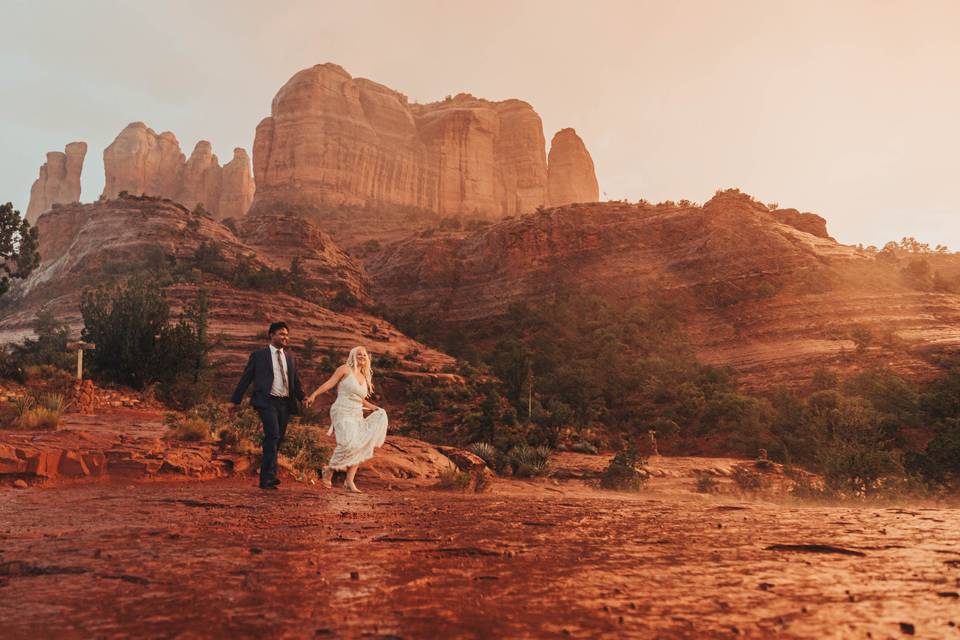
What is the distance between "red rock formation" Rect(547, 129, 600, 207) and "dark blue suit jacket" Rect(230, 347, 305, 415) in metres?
87.3

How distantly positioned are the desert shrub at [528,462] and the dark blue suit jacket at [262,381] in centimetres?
878

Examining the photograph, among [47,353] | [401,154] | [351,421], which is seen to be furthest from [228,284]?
[401,154]

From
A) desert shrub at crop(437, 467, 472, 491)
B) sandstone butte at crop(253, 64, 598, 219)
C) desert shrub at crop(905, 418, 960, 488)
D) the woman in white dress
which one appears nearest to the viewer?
the woman in white dress

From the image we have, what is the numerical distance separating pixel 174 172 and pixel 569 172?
68344 millimetres

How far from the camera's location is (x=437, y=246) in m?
53.8

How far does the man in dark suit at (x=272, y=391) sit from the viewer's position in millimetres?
6941

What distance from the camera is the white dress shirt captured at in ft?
23.0

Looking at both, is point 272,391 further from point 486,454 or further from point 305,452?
point 486,454

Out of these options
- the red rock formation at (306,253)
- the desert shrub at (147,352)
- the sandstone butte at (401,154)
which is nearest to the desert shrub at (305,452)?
the desert shrub at (147,352)

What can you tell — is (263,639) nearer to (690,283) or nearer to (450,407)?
Result: (450,407)

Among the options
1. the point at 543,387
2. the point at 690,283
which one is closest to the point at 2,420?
the point at 543,387

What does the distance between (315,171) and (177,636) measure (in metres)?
77.0

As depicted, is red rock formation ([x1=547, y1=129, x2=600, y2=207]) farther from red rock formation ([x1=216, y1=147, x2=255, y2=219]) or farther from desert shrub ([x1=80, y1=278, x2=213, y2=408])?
desert shrub ([x1=80, y1=278, x2=213, y2=408])

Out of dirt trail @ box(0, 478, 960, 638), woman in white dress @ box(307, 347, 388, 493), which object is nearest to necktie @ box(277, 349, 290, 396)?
woman in white dress @ box(307, 347, 388, 493)
